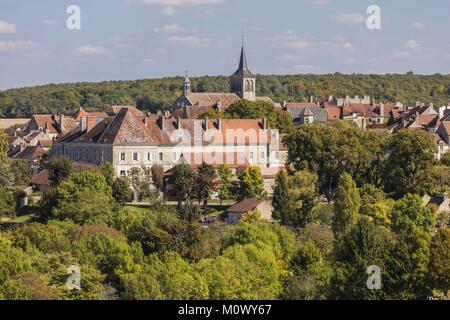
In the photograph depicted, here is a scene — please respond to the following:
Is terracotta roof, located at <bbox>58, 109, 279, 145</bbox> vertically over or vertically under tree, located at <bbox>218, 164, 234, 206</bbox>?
over

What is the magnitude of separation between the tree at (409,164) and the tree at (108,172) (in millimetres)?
14185

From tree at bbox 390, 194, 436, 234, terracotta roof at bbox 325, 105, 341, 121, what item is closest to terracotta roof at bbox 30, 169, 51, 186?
tree at bbox 390, 194, 436, 234

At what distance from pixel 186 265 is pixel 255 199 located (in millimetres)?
20915

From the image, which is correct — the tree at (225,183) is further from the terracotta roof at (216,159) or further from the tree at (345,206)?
the tree at (345,206)

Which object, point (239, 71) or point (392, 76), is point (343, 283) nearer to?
point (239, 71)

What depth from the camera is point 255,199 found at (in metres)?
59.2

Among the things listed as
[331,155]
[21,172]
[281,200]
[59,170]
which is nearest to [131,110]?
→ [21,172]

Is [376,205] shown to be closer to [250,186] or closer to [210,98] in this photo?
[250,186]

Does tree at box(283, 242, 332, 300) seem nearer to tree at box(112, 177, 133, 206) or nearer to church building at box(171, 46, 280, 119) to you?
tree at box(112, 177, 133, 206)

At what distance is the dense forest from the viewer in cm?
14888

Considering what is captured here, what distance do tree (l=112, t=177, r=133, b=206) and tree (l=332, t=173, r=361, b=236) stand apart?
10.8 meters

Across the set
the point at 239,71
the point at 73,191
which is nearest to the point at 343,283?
the point at 73,191

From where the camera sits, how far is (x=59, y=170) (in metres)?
62.3

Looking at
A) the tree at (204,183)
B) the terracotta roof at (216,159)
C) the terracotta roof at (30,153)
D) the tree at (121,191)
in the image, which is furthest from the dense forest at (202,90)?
the tree at (121,191)
